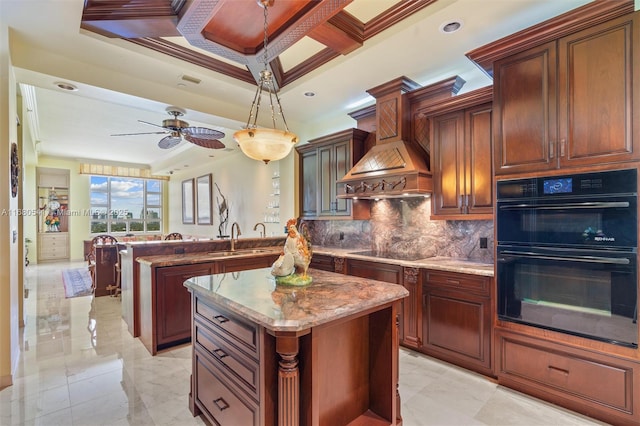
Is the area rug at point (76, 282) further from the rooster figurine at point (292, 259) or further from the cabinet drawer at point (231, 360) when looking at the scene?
the rooster figurine at point (292, 259)

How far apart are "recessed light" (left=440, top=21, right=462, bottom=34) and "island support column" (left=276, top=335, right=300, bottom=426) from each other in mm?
2608

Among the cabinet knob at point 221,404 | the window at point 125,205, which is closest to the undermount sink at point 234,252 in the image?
the cabinet knob at point 221,404

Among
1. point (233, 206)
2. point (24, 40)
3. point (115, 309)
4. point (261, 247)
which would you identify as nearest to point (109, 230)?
point (233, 206)

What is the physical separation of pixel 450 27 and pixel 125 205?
11074mm

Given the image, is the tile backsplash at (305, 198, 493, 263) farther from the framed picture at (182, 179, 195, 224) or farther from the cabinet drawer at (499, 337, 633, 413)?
the framed picture at (182, 179, 195, 224)

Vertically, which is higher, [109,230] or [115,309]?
[109,230]

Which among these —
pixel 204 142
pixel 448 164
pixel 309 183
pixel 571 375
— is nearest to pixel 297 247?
pixel 448 164

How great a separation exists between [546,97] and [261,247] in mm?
3681

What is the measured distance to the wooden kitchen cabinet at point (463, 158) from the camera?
9.27 ft

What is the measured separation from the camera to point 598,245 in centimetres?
201

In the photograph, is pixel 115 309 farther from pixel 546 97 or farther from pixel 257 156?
pixel 546 97

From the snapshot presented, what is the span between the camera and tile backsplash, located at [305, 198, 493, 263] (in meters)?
3.18

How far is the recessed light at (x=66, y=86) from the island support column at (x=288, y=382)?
11.2 feet

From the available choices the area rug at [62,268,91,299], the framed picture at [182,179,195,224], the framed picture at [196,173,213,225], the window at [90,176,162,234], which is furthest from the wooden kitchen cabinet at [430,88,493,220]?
the window at [90,176,162,234]
